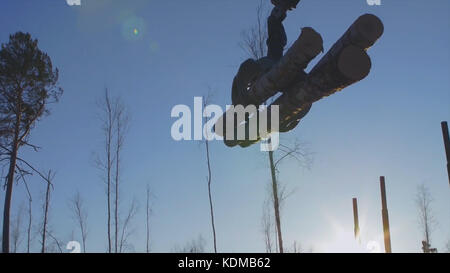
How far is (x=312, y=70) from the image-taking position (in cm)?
271

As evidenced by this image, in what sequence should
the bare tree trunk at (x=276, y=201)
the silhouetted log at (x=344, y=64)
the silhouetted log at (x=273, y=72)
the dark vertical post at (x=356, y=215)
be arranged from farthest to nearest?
the dark vertical post at (x=356, y=215), the bare tree trunk at (x=276, y=201), the silhouetted log at (x=273, y=72), the silhouetted log at (x=344, y=64)

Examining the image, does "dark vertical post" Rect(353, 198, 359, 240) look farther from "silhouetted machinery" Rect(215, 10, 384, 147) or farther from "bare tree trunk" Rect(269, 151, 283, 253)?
"silhouetted machinery" Rect(215, 10, 384, 147)

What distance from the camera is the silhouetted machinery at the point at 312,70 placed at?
2506mm

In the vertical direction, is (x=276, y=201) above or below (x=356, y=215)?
above

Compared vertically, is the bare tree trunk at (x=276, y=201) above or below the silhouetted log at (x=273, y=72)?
above

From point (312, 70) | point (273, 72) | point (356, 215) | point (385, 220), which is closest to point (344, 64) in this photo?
point (312, 70)

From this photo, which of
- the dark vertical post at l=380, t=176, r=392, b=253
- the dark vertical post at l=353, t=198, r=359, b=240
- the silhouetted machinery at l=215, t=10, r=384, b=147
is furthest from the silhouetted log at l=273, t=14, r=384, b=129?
the dark vertical post at l=353, t=198, r=359, b=240

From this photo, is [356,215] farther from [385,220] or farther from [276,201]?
[276,201]

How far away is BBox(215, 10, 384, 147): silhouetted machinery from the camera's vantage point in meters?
2.51

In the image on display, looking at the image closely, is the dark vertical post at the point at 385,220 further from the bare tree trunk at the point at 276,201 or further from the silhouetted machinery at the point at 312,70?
the silhouetted machinery at the point at 312,70

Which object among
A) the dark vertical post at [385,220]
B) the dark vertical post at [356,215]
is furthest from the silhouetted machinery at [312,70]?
the dark vertical post at [356,215]
